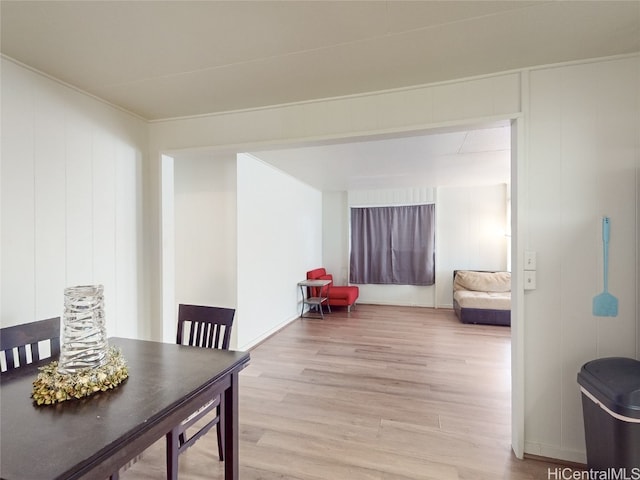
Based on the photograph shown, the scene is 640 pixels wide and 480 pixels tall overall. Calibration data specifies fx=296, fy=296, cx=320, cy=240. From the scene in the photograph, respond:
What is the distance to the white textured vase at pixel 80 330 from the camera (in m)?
1.16

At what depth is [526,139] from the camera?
6.01 ft

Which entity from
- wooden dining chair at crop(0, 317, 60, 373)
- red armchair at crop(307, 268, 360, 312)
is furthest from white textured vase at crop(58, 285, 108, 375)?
red armchair at crop(307, 268, 360, 312)

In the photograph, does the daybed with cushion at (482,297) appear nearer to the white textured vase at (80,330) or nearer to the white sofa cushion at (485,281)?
the white sofa cushion at (485,281)

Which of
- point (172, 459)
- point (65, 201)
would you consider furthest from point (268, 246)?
point (172, 459)

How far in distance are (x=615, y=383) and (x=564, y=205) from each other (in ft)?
3.20

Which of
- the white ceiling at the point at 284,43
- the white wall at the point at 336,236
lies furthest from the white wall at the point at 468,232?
the white ceiling at the point at 284,43

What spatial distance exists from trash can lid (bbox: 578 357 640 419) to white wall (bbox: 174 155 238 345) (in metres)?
3.05

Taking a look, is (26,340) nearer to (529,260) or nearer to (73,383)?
(73,383)

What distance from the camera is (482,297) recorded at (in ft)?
16.0

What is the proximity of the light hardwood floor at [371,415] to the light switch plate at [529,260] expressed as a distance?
120 centimetres

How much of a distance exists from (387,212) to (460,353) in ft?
11.3

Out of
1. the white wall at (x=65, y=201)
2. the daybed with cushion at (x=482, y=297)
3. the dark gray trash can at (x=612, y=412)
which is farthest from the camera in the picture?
the daybed with cushion at (x=482, y=297)

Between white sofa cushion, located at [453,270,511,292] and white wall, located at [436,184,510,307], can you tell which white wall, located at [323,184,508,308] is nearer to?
white wall, located at [436,184,510,307]

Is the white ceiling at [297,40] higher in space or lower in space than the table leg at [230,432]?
higher
